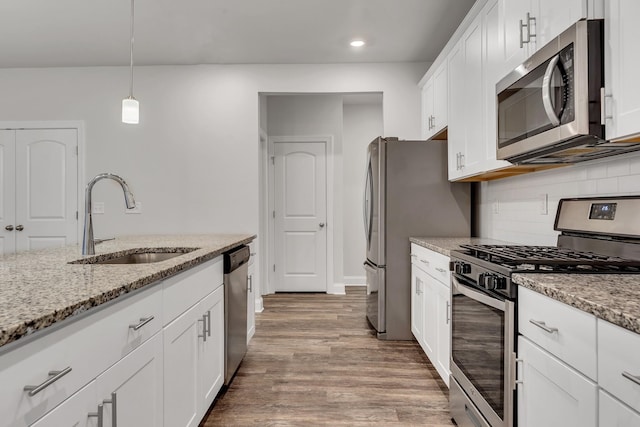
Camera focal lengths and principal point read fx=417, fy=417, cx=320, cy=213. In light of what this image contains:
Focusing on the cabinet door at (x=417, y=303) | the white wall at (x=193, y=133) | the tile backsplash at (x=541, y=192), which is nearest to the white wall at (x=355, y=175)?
the white wall at (x=193, y=133)

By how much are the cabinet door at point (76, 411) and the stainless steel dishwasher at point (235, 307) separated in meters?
1.41

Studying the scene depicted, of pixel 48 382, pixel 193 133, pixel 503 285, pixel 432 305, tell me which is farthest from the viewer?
pixel 193 133

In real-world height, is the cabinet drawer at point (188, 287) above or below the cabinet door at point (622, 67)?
below

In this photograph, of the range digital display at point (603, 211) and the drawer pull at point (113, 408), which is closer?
the drawer pull at point (113, 408)

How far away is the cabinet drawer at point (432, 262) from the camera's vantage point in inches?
97.7

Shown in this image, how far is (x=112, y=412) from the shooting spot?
115 cm

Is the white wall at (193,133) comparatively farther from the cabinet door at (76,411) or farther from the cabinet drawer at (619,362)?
the cabinet drawer at (619,362)

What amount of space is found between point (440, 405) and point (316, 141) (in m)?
3.74

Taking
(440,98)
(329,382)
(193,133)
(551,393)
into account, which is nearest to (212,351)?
(329,382)

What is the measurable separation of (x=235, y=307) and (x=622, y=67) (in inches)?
90.2

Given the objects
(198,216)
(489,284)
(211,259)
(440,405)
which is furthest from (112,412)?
(198,216)

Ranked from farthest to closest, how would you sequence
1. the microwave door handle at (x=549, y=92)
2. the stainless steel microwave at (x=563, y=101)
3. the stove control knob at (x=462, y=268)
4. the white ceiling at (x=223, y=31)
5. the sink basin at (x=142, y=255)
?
the white ceiling at (x=223, y=31) < the sink basin at (x=142, y=255) < the stove control knob at (x=462, y=268) < the microwave door handle at (x=549, y=92) < the stainless steel microwave at (x=563, y=101)

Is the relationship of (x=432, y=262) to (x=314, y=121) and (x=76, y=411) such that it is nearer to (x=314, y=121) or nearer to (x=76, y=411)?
(x=76, y=411)

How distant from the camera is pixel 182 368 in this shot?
1.76 metres
